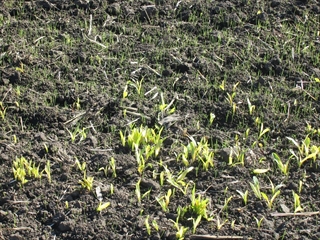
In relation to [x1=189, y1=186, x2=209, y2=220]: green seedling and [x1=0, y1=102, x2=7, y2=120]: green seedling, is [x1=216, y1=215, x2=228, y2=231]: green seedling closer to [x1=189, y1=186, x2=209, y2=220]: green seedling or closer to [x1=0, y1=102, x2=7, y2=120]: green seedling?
[x1=189, y1=186, x2=209, y2=220]: green seedling

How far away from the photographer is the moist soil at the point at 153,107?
11.9 ft

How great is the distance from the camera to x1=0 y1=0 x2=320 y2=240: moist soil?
362cm

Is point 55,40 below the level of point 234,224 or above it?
above

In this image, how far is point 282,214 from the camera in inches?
142

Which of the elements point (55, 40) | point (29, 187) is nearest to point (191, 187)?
point (29, 187)

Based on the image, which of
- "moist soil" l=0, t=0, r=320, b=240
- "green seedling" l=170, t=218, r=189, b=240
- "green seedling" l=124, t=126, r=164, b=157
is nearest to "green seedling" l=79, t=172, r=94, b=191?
"moist soil" l=0, t=0, r=320, b=240

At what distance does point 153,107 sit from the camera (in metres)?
4.41

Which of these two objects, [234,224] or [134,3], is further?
[134,3]

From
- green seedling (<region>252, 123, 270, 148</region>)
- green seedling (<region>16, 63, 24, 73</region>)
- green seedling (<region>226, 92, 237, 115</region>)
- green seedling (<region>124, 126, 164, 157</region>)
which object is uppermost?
green seedling (<region>16, 63, 24, 73</region>)

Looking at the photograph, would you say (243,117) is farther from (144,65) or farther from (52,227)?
(52,227)

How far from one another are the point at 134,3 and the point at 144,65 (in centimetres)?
96

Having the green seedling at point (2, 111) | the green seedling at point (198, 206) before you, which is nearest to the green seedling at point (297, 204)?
the green seedling at point (198, 206)

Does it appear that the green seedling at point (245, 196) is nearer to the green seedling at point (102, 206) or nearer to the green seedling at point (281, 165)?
the green seedling at point (281, 165)

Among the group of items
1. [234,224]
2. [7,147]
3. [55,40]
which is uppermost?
[55,40]
